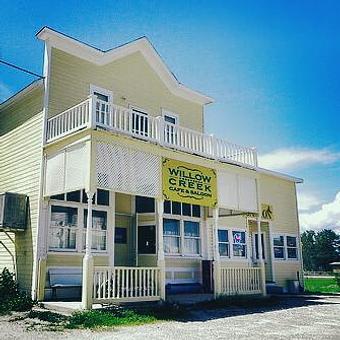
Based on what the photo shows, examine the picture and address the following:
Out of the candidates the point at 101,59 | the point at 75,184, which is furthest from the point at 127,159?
the point at 101,59

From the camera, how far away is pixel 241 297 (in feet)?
47.9

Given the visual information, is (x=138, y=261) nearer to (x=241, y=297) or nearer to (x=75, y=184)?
(x=241, y=297)

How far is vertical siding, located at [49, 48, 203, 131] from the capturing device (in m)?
15.0

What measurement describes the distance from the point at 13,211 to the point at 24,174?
58.4 inches

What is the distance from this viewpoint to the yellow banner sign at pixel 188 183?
13.8m

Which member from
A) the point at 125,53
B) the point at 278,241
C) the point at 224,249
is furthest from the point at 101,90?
the point at 278,241

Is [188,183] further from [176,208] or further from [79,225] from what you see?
[79,225]

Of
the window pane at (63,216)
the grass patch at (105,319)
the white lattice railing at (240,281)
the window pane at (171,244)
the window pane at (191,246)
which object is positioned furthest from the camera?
the window pane at (191,246)

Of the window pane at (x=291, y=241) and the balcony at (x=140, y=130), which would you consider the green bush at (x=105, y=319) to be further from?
the window pane at (x=291, y=241)

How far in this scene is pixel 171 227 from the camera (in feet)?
58.3

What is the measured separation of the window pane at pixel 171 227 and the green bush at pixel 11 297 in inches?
248

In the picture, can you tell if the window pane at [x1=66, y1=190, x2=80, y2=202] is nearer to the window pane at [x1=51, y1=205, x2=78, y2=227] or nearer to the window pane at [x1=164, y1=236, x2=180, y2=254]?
the window pane at [x1=51, y1=205, x2=78, y2=227]

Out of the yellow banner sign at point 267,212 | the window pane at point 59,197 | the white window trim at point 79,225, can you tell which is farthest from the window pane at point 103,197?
the yellow banner sign at point 267,212

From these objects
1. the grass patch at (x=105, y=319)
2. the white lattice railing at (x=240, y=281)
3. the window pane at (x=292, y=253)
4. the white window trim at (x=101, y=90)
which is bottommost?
the grass patch at (x=105, y=319)
